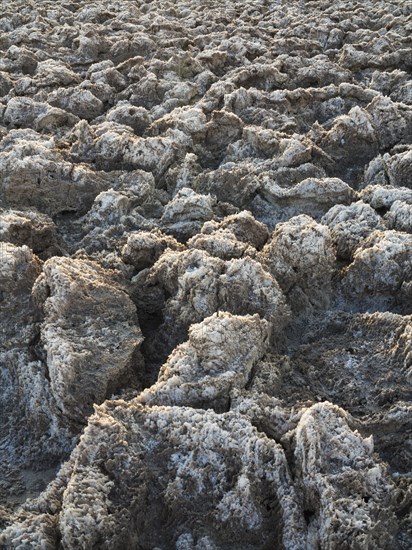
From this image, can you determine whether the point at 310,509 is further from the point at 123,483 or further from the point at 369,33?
the point at 369,33

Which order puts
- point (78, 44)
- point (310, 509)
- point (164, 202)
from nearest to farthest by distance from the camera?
point (310, 509) < point (164, 202) < point (78, 44)

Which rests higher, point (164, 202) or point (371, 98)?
point (371, 98)

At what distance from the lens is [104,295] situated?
5.95ft

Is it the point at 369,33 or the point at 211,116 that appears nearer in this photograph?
the point at 211,116

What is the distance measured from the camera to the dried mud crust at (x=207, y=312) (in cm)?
130

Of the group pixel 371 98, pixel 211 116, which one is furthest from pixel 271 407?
pixel 371 98

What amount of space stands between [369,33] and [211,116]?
1888 mm

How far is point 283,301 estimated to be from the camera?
185 cm

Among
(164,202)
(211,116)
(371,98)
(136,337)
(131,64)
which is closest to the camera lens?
(136,337)

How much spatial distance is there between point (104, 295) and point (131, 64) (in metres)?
2.53

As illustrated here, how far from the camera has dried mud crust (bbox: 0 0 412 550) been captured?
130 centimetres

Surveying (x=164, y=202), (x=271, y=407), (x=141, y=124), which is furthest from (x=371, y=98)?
(x=271, y=407)

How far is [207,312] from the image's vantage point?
71.1 inches

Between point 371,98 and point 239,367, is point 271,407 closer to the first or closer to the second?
point 239,367
